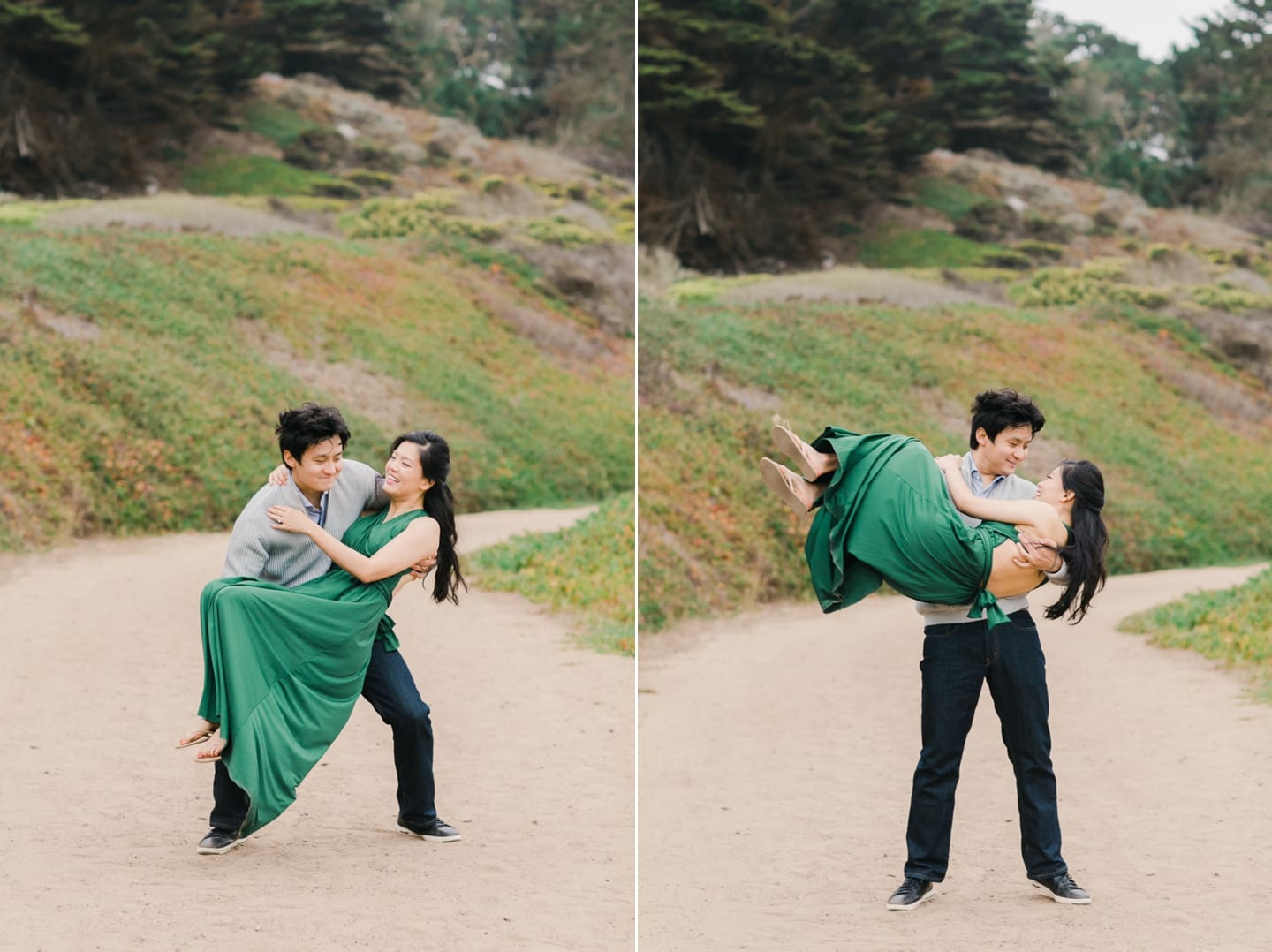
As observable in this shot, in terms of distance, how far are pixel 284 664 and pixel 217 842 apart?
0.75 m

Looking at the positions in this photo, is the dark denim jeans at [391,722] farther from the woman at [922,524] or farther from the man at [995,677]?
the man at [995,677]

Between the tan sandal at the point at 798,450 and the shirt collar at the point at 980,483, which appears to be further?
the shirt collar at the point at 980,483

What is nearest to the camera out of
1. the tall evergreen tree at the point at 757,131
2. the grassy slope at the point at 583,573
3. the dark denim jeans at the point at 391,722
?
the dark denim jeans at the point at 391,722

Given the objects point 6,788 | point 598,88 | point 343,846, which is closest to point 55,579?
point 6,788

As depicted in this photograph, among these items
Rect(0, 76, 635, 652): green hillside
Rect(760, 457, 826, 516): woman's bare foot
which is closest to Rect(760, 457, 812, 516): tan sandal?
Rect(760, 457, 826, 516): woman's bare foot

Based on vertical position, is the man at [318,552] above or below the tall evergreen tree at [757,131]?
below

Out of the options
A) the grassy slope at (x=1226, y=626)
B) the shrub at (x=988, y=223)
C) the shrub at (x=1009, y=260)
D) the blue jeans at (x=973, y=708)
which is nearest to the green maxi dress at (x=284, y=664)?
the blue jeans at (x=973, y=708)

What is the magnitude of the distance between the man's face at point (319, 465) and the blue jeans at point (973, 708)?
192 centimetres

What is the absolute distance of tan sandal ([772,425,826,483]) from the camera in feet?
14.9

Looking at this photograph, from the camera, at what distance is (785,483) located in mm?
4609

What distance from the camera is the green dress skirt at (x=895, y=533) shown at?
4516 mm

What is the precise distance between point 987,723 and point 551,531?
4.88 meters

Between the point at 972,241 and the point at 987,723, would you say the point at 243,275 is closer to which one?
the point at 972,241

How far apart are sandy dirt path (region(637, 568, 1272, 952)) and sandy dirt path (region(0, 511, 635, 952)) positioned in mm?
362
